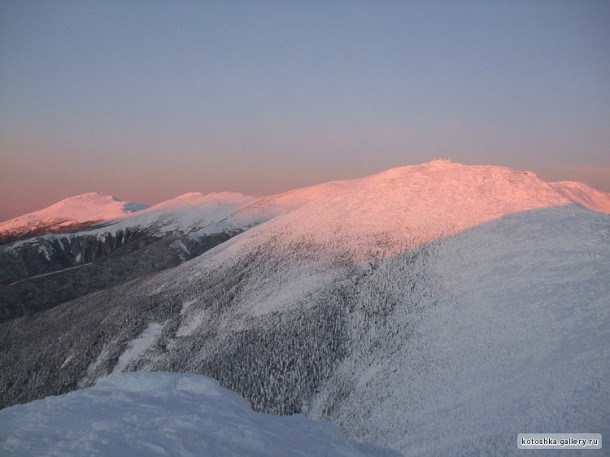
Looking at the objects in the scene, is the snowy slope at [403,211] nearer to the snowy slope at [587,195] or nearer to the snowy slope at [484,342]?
the snowy slope at [484,342]

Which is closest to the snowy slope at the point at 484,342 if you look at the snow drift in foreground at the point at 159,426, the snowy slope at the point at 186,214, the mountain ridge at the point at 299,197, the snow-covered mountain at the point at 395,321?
the snow-covered mountain at the point at 395,321

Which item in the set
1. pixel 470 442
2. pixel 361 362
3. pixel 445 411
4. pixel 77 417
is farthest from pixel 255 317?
pixel 77 417

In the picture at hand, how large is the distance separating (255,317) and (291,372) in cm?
710

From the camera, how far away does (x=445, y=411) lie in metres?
22.0

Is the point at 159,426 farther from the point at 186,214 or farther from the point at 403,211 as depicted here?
the point at 186,214

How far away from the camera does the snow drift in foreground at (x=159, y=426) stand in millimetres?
9273

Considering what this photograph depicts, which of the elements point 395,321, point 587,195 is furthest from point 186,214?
point 395,321

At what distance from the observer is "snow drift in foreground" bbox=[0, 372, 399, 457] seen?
30.4ft

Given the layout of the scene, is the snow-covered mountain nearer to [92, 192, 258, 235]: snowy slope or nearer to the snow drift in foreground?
the snow drift in foreground

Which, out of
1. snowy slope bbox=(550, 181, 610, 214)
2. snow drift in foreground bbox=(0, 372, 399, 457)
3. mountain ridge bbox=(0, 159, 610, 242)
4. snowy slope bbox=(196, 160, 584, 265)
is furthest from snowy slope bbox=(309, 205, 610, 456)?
snowy slope bbox=(550, 181, 610, 214)

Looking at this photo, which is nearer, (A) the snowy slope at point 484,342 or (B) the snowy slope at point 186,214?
(A) the snowy slope at point 484,342

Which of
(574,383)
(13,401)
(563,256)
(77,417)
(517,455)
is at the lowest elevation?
(13,401)

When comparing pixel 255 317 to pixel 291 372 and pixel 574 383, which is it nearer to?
pixel 291 372

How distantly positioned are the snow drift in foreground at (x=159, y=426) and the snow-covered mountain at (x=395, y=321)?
32.9ft
